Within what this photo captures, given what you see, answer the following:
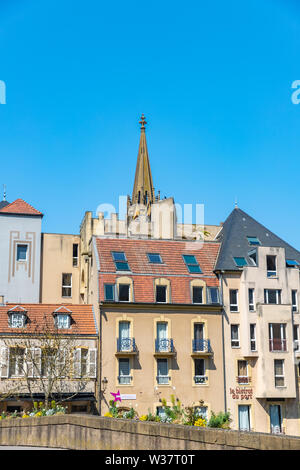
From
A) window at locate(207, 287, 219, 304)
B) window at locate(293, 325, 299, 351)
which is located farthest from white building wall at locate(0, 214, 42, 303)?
window at locate(293, 325, 299, 351)

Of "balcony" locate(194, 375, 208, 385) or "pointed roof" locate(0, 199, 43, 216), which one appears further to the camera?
"pointed roof" locate(0, 199, 43, 216)

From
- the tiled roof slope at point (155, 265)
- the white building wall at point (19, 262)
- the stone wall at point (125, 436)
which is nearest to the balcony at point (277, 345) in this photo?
the tiled roof slope at point (155, 265)

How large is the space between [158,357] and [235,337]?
5.97 meters

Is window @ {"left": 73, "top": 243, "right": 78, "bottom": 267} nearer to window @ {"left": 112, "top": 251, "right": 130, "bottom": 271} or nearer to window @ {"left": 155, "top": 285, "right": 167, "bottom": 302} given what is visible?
window @ {"left": 112, "top": 251, "right": 130, "bottom": 271}

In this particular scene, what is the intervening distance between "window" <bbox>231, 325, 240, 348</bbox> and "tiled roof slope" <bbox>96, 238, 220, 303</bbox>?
134 inches

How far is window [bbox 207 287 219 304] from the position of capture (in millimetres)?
45750

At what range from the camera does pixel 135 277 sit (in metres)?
45.4

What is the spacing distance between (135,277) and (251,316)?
28.4ft

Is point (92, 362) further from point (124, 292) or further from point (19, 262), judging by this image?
point (19, 262)

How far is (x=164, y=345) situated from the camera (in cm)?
4378

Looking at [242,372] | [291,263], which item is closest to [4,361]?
[242,372]

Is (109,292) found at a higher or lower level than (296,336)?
higher
